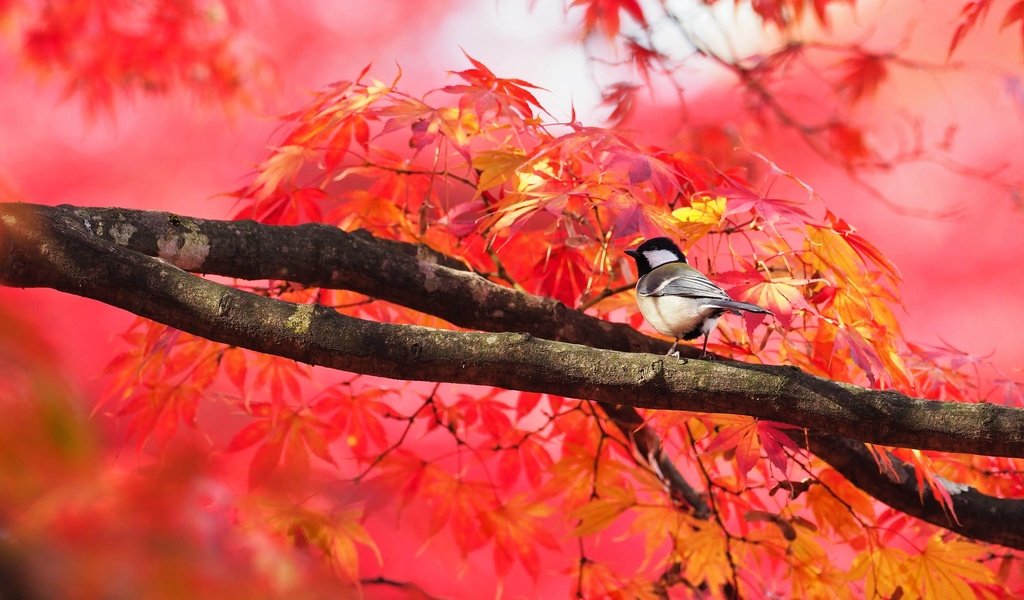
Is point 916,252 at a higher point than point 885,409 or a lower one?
higher

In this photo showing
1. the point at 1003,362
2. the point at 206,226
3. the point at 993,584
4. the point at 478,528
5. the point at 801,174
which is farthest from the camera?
the point at 801,174

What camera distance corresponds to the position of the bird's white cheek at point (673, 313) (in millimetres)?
1387

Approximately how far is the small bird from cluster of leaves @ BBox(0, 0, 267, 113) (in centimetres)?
276

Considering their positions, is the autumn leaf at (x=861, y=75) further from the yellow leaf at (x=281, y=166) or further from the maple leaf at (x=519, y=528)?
the yellow leaf at (x=281, y=166)

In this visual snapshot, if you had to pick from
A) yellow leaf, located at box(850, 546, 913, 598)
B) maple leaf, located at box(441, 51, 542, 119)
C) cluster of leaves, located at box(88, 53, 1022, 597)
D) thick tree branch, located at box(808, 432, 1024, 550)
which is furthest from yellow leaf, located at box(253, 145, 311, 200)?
yellow leaf, located at box(850, 546, 913, 598)

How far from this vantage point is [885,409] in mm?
1117

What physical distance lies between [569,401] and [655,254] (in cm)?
40

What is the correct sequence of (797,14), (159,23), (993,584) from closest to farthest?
1. (993,584)
2. (797,14)
3. (159,23)

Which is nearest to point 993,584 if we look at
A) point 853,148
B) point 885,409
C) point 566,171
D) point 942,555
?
point 942,555

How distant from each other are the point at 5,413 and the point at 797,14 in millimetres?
2275

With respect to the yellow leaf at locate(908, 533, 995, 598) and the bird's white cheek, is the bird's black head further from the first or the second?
the yellow leaf at locate(908, 533, 995, 598)

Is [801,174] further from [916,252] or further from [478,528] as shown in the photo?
[478,528]

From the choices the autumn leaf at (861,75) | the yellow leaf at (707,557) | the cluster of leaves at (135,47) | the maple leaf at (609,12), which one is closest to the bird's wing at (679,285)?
the yellow leaf at (707,557)

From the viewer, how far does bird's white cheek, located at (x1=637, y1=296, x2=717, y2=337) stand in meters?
1.39
